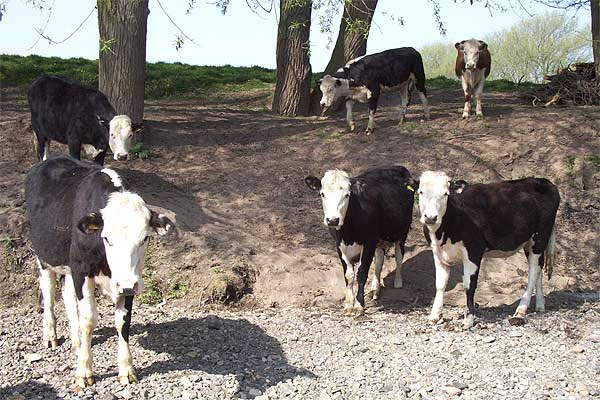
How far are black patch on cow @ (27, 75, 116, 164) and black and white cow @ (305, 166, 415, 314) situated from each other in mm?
4198

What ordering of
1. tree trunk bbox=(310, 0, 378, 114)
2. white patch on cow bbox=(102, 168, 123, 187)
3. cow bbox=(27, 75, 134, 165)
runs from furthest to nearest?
1. tree trunk bbox=(310, 0, 378, 114)
2. cow bbox=(27, 75, 134, 165)
3. white patch on cow bbox=(102, 168, 123, 187)

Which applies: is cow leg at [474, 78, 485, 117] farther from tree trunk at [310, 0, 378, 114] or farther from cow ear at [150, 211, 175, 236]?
cow ear at [150, 211, 175, 236]

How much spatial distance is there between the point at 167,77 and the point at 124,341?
50.2 feet

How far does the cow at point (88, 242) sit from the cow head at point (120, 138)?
3276mm

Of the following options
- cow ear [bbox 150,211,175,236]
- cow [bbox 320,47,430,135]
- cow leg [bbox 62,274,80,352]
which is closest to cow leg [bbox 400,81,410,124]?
cow [bbox 320,47,430,135]

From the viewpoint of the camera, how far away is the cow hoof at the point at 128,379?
6754 millimetres

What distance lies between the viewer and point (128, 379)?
6777 mm

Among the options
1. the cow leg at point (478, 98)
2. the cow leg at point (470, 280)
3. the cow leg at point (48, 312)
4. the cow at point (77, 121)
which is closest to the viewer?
the cow leg at point (48, 312)

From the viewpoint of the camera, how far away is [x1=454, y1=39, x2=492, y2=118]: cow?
15.5 m

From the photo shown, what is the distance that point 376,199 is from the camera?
10.1 metres

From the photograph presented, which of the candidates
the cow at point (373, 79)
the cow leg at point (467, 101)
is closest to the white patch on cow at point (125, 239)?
the cow at point (373, 79)

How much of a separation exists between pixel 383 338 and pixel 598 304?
314 cm

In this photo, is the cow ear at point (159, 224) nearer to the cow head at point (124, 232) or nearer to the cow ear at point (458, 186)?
the cow head at point (124, 232)

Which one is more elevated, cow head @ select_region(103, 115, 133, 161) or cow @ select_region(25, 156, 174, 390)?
cow head @ select_region(103, 115, 133, 161)
